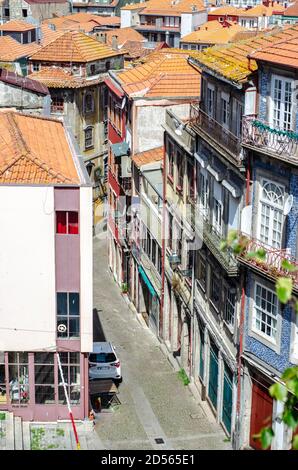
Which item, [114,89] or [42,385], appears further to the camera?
[114,89]

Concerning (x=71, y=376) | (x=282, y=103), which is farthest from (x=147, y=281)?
(x=282, y=103)

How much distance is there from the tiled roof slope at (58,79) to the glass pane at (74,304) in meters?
35.5

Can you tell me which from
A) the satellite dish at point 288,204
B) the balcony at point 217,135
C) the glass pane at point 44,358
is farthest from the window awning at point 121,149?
the satellite dish at point 288,204

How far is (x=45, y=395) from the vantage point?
37.7 m

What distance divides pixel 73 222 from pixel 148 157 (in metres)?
17.8

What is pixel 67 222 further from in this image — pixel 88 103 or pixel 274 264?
pixel 88 103

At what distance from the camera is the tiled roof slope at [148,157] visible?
171 ft

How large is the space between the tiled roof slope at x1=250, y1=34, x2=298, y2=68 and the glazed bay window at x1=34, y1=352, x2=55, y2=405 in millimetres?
15935

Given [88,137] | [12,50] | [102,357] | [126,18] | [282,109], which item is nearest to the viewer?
[282,109]

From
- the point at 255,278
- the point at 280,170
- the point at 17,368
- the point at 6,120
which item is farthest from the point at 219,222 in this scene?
the point at 6,120

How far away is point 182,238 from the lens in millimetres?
44812

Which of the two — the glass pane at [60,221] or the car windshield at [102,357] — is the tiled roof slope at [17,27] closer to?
the car windshield at [102,357]

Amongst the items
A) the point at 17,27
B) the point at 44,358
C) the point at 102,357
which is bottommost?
the point at 102,357

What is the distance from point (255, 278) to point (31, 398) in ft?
38.9
